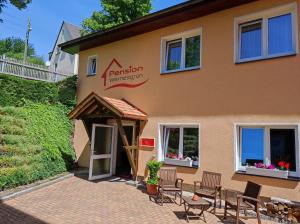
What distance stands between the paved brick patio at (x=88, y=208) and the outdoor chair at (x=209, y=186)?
0.58 m

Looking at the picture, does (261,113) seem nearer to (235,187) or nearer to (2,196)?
(235,187)

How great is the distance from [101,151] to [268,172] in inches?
286

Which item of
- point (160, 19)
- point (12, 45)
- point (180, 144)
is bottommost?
point (180, 144)

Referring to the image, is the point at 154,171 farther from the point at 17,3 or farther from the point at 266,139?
the point at 17,3

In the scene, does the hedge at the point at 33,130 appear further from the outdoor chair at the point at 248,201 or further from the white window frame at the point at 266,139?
the white window frame at the point at 266,139

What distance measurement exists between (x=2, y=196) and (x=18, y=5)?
5.83 metres

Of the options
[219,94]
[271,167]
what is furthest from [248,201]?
[219,94]

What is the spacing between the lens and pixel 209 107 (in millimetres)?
9703

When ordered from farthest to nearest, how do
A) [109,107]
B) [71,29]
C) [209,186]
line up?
[71,29] → [109,107] → [209,186]

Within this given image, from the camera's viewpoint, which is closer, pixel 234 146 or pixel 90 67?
pixel 234 146

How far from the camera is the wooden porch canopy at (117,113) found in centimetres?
1074

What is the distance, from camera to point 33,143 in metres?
11.5

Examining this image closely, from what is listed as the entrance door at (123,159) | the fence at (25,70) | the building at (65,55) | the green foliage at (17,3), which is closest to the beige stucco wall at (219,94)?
the entrance door at (123,159)

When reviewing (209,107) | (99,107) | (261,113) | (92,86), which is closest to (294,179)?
(261,113)
